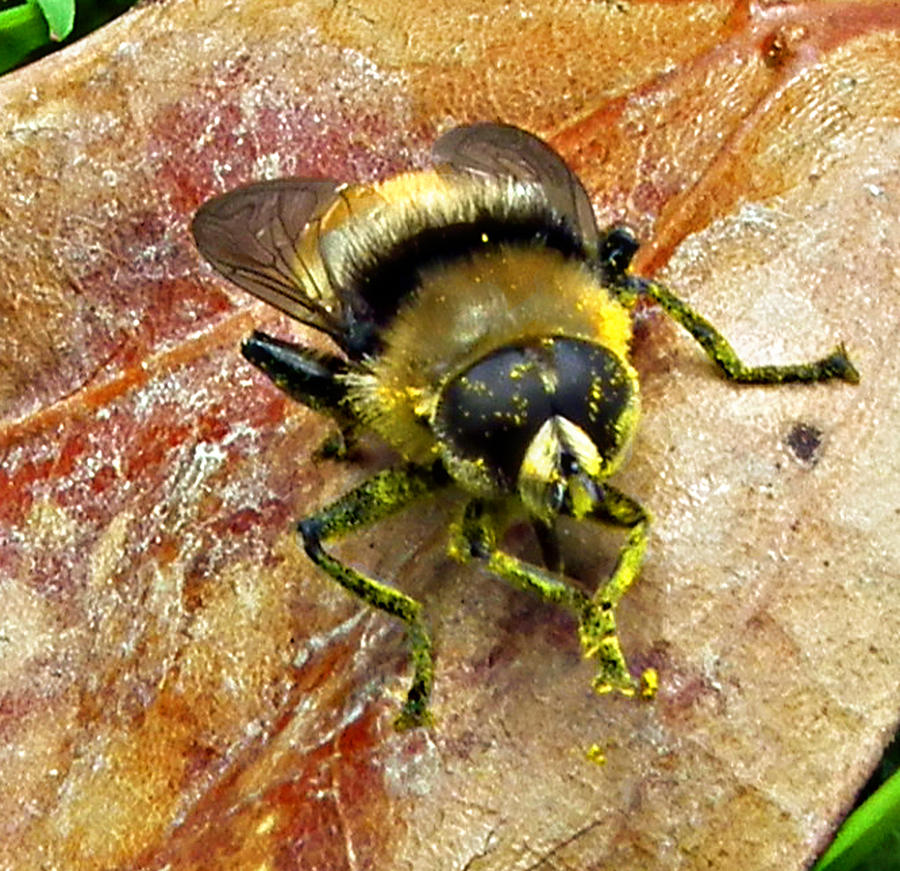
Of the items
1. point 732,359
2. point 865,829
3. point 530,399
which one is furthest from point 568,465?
point 865,829

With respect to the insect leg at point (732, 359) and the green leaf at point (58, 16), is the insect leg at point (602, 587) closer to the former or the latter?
the insect leg at point (732, 359)

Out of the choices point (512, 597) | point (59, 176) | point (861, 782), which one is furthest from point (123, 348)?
point (861, 782)

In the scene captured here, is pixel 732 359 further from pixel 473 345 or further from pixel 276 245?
pixel 276 245

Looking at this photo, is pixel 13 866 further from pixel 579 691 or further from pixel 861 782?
pixel 861 782

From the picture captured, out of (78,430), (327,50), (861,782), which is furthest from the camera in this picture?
(327,50)

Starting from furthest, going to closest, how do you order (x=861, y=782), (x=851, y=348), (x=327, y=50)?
Result: (x=327, y=50)
(x=851, y=348)
(x=861, y=782)

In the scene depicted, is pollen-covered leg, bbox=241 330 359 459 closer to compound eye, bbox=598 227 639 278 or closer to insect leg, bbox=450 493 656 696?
insect leg, bbox=450 493 656 696

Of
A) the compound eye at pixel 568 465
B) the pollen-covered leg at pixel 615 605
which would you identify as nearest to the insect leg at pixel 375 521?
the pollen-covered leg at pixel 615 605
